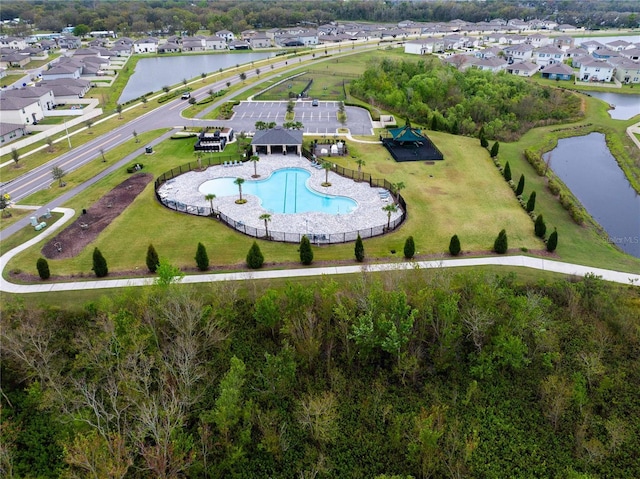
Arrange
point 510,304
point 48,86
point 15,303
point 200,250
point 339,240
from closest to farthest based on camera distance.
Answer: point 510,304, point 15,303, point 200,250, point 339,240, point 48,86

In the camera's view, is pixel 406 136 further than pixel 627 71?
No

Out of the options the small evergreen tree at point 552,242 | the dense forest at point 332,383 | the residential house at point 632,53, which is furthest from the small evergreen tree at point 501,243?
the residential house at point 632,53

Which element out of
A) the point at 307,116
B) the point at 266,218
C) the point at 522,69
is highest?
the point at 522,69

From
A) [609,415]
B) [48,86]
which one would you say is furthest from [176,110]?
[609,415]

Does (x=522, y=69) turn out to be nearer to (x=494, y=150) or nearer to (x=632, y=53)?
(x=632, y=53)

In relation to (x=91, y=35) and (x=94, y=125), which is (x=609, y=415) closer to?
(x=94, y=125)

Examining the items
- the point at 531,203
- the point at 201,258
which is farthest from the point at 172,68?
the point at 531,203

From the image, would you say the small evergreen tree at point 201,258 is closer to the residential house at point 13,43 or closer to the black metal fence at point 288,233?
the black metal fence at point 288,233

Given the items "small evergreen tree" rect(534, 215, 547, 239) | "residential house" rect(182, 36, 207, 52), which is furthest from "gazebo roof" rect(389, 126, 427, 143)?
"residential house" rect(182, 36, 207, 52)
